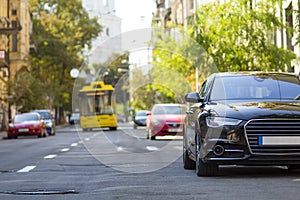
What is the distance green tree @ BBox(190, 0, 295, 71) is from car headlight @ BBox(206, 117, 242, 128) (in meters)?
20.7

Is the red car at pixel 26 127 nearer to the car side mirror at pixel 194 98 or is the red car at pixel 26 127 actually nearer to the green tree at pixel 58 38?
the car side mirror at pixel 194 98

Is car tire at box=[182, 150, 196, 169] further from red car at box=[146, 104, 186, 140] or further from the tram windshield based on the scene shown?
the tram windshield

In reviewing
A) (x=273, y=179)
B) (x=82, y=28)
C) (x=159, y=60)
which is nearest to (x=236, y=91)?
(x=273, y=179)

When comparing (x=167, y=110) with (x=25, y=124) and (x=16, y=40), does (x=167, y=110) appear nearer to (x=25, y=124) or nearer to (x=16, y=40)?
(x=25, y=124)

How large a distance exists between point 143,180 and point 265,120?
1980 mm

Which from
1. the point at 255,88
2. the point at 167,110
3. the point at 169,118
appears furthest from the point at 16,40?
the point at 255,88

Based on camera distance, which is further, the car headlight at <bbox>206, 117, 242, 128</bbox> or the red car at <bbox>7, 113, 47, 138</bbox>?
the red car at <bbox>7, 113, 47, 138</bbox>

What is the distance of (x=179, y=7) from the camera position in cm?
9800

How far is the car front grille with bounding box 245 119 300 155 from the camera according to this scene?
11.0 meters

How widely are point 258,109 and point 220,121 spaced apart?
22.1 inches

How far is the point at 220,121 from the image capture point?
1123cm

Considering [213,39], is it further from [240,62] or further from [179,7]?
[179,7]

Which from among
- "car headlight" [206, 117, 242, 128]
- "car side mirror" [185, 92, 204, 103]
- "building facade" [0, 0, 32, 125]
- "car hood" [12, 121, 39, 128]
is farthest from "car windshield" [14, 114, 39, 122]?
"car headlight" [206, 117, 242, 128]

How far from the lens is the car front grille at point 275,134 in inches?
434
